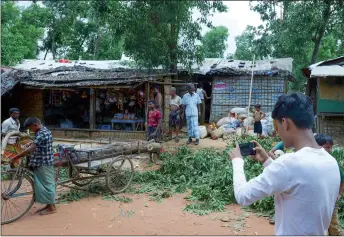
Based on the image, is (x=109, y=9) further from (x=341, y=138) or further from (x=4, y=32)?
(x=341, y=138)

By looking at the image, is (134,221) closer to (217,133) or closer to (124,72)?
(217,133)

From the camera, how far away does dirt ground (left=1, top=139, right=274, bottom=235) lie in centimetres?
455

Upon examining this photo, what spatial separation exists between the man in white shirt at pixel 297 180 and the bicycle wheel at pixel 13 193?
4245 millimetres

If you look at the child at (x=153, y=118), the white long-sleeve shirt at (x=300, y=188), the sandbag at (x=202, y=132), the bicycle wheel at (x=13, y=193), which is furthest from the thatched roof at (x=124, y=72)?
the white long-sleeve shirt at (x=300, y=188)

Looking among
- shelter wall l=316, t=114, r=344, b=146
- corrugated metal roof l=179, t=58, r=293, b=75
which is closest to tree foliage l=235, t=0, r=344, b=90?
corrugated metal roof l=179, t=58, r=293, b=75

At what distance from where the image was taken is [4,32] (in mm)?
17234

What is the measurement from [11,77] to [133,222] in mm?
10264

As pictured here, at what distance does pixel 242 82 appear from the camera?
1543cm

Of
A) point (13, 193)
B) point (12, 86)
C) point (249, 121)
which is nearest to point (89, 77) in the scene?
point (12, 86)

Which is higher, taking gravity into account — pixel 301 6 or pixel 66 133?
pixel 301 6

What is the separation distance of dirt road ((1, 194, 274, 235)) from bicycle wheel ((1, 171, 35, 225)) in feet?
0.53

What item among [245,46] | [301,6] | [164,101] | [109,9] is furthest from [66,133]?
[245,46]

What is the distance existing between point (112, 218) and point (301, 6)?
13.0 m

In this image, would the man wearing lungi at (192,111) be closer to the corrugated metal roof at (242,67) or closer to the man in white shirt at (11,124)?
the corrugated metal roof at (242,67)
